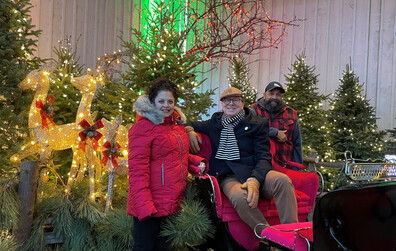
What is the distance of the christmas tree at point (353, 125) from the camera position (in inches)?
346

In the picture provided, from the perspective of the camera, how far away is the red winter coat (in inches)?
111

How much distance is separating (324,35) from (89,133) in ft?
30.3

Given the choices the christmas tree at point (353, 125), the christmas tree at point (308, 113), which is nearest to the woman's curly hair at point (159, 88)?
the christmas tree at point (308, 113)

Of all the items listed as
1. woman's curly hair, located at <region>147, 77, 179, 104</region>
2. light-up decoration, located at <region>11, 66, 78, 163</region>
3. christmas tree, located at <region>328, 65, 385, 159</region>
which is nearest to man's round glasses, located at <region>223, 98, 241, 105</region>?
woman's curly hair, located at <region>147, 77, 179, 104</region>

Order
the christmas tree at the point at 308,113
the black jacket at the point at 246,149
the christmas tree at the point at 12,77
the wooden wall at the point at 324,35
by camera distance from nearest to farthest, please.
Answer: the black jacket at the point at 246,149
the christmas tree at the point at 12,77
the christmas tree at the point at 308,113
the wooden wall at the point at 324,35

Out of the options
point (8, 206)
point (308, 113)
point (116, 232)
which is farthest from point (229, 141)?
point (308, 113)

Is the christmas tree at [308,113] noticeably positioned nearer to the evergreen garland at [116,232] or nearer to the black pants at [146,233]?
the evergreen garland at [116,232]

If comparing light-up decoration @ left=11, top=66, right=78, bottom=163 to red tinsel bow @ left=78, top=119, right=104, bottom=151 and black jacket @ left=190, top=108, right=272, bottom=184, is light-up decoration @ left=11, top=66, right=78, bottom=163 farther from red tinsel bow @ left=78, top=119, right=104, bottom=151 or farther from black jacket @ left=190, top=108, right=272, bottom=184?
black jacket @ left=190, top=108, right=272, bottom=184

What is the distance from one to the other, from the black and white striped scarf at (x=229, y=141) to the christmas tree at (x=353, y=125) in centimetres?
620

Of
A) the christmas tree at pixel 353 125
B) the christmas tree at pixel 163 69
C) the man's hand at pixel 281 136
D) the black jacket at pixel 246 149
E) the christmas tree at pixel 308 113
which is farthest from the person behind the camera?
the christmas tree at pixel 353 125

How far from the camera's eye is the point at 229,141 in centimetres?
342

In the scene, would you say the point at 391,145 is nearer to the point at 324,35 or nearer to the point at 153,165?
the point at 324,35

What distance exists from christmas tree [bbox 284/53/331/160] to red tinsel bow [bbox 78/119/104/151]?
221 inches

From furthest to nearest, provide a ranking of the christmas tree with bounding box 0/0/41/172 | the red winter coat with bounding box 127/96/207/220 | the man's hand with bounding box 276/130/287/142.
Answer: the man's hand with bounding box 276/130/287/142 < the christmas tree with bounding box 0/0/41/172 < the red winter coat with bounding box 127/96/207/220
